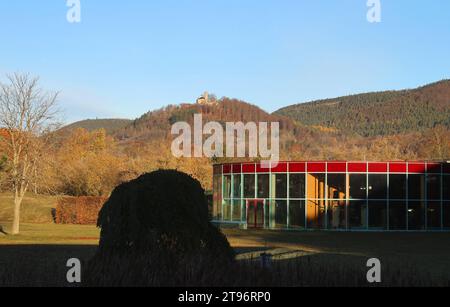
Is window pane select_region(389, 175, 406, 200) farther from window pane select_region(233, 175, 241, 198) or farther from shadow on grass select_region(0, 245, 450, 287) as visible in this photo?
shadow on grass select_region(0, 245, 450, 287)

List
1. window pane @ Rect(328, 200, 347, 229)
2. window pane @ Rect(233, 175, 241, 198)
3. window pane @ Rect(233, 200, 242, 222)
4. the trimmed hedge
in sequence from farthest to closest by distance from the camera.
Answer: the trimmed hedge
window pane @ Rect(233, 175, 241, 198)
window pane @ Rect(233, 200, 242, 222)
window pane @ Rect(328, 200, 347, 229)

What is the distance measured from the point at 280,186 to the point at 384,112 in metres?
113

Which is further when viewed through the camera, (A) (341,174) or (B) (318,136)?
(B) (318,136)

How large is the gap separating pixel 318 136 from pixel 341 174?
9760 centimetres

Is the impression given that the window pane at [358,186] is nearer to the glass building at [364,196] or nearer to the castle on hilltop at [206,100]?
the glass building at [364,196]

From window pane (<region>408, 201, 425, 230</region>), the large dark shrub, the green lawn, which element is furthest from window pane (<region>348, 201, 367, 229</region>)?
the large dark shrub

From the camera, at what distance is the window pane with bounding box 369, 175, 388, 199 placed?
47.1m

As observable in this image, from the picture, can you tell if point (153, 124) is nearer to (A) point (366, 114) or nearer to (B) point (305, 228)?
(A) point (366, 114)

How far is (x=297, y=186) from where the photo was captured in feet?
158

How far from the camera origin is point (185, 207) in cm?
1557

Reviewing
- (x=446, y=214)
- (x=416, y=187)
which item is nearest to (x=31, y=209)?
(x=416, y=187)

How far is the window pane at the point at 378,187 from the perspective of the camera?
4706 cm

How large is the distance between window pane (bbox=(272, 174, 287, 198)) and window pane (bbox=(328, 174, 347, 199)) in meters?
3.19
